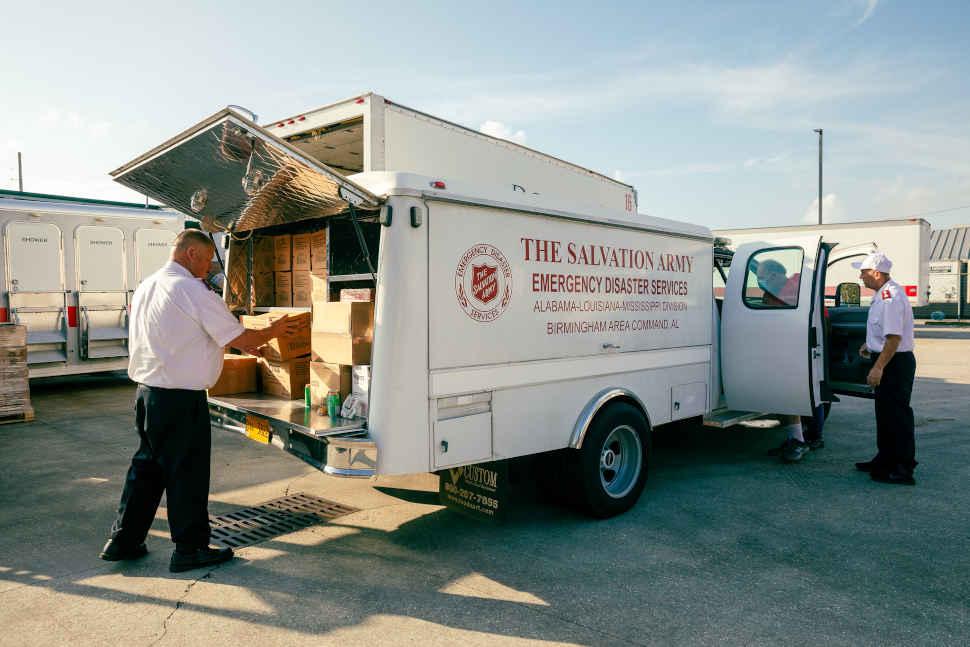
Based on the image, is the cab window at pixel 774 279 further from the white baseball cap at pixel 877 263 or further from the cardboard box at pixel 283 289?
the cardboard box at pixel 283 289

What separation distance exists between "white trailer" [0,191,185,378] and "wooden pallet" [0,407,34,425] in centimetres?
174

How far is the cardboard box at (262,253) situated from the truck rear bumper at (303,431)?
1215 mm

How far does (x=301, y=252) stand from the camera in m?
5.21

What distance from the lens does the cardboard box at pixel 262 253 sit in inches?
220

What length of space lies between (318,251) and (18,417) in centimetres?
573

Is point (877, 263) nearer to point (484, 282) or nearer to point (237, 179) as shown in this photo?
point (484, 282)

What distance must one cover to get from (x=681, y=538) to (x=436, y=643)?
80.0 inches

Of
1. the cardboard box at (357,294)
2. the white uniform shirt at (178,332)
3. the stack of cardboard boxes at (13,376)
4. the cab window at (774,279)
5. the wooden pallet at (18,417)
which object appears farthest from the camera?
the wooden pallet at (18,417)

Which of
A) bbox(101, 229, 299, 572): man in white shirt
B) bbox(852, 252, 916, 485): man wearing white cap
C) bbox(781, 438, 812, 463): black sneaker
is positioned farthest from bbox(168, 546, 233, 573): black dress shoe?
bbox(852, 252, 916, 485): man wearing white cap

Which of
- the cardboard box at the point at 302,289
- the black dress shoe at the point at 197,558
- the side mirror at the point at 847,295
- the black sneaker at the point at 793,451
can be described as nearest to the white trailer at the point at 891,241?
the side mirror at the point at 847,295

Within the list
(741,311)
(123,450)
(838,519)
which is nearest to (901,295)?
(741,311)

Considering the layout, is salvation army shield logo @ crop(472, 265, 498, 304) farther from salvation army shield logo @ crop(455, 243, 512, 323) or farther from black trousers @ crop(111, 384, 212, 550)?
black trousers @ crop(111, 384, 212, 550)

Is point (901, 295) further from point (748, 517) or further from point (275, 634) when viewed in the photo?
point (275, 634)

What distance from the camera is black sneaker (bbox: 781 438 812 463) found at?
6426 mm
